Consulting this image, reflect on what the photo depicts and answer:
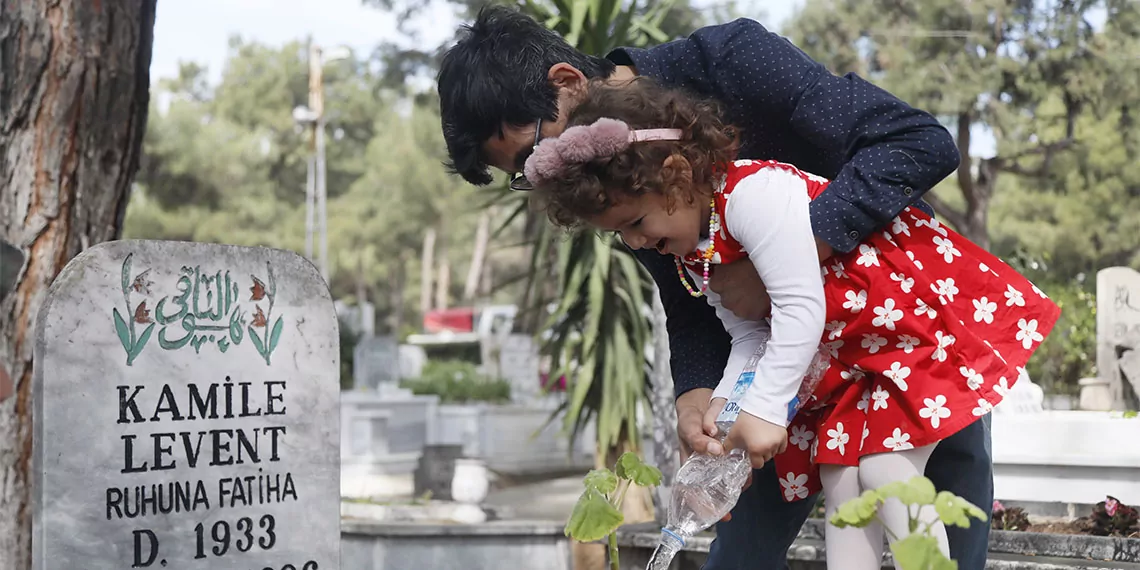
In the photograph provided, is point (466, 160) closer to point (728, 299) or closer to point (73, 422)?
point (728, 299)

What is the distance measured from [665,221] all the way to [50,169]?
2.52m

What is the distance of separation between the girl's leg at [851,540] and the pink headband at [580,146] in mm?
642

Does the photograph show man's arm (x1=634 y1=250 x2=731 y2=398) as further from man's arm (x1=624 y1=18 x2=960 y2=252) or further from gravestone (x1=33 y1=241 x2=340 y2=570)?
gravestone (x1=33 y1=241 x2=340 y2=570)

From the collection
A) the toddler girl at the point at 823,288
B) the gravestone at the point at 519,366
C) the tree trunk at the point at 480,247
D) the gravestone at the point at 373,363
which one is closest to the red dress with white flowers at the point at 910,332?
the toddler girl at the point at 823,288

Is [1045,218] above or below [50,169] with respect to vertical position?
above

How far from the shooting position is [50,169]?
3.61 m

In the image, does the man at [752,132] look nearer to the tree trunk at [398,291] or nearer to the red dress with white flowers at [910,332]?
the red dress with white flowers at [910,332]

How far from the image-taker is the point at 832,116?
6.29 ft

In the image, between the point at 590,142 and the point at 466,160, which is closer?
the point at 590,142

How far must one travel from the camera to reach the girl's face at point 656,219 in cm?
184

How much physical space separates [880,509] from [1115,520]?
2.48 metres

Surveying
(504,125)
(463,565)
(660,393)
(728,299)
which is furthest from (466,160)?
(463,565)

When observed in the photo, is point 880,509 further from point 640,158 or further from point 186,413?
point 186,413

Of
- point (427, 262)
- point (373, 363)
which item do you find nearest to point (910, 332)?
point (373, 363)
